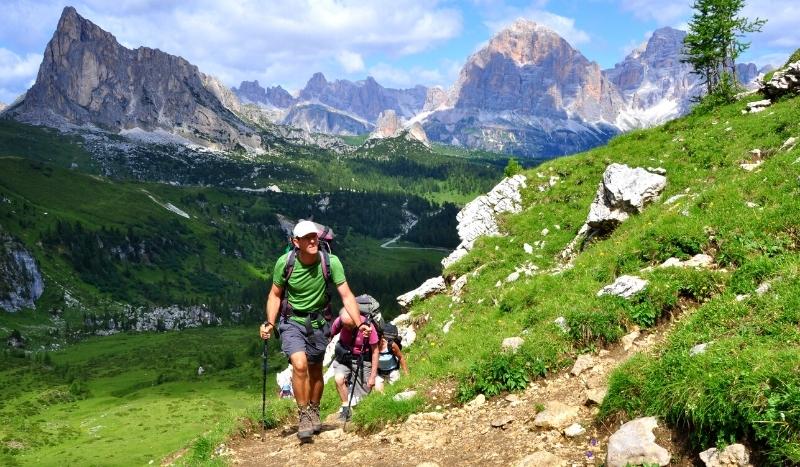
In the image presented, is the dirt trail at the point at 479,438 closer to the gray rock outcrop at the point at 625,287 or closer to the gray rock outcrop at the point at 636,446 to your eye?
the gray rock outcrop at the point at 636,446

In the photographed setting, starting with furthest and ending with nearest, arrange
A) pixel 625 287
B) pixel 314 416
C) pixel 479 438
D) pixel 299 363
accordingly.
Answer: pixel 625 287 → pixel 314 416 → pixel 299 363 → pixel 479 438

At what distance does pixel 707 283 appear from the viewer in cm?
1278

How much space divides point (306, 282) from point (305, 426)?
3664 mm

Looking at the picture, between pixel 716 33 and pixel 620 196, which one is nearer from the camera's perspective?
pixel 620 196

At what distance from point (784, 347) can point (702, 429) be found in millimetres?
1965

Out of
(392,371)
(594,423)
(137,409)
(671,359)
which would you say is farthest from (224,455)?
(137,409)

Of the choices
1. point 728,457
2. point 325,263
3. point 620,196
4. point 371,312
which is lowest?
point 728,457

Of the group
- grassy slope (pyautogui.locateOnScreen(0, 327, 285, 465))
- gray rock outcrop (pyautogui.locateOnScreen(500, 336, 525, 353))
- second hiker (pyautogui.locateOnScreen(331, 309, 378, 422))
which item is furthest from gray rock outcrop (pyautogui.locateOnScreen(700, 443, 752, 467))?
grassy slope (pyautogui.locateOnScreen(0, 327, 285, 465))

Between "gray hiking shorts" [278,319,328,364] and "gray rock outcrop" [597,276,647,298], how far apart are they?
763 centimetres

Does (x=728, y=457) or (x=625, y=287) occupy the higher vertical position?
(x=625, y=287)

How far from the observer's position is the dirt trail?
9.43 metres

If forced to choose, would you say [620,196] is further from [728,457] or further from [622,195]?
[728,457]

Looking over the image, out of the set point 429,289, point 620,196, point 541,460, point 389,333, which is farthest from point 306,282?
point 429,289

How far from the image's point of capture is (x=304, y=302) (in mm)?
12234
